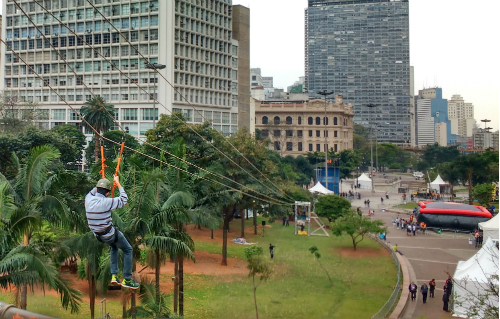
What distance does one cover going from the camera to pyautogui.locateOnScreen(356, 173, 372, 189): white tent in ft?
277

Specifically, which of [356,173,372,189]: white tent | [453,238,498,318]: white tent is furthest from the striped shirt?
[356,173,372,189]: white tent

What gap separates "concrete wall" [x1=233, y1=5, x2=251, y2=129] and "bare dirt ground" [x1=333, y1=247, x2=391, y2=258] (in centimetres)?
4862

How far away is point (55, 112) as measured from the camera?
74.8 meters

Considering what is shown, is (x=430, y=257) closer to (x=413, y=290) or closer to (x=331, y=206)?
(x=413, y=290)

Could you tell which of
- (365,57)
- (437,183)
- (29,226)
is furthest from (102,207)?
(365,57)

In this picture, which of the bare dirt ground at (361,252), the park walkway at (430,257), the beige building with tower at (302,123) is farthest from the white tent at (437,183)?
the bare dirt ground at (361,252)

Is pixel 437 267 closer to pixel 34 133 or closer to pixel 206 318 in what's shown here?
pixel 206 318

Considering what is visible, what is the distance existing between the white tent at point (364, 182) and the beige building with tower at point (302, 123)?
21.3m

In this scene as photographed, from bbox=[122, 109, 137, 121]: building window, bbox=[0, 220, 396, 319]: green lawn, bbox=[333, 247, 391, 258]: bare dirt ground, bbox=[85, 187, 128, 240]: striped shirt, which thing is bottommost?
bbox=[0, 220, 396, 319]: green lawn

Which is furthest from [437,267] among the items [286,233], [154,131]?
[154,131]

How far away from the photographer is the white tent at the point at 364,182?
84.6 metres

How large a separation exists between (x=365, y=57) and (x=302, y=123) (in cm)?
6746

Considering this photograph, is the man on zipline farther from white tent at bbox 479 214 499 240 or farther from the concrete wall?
the concrete wall

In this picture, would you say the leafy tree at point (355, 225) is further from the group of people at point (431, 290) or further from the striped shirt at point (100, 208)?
the striped shirt at point (100, 208)
